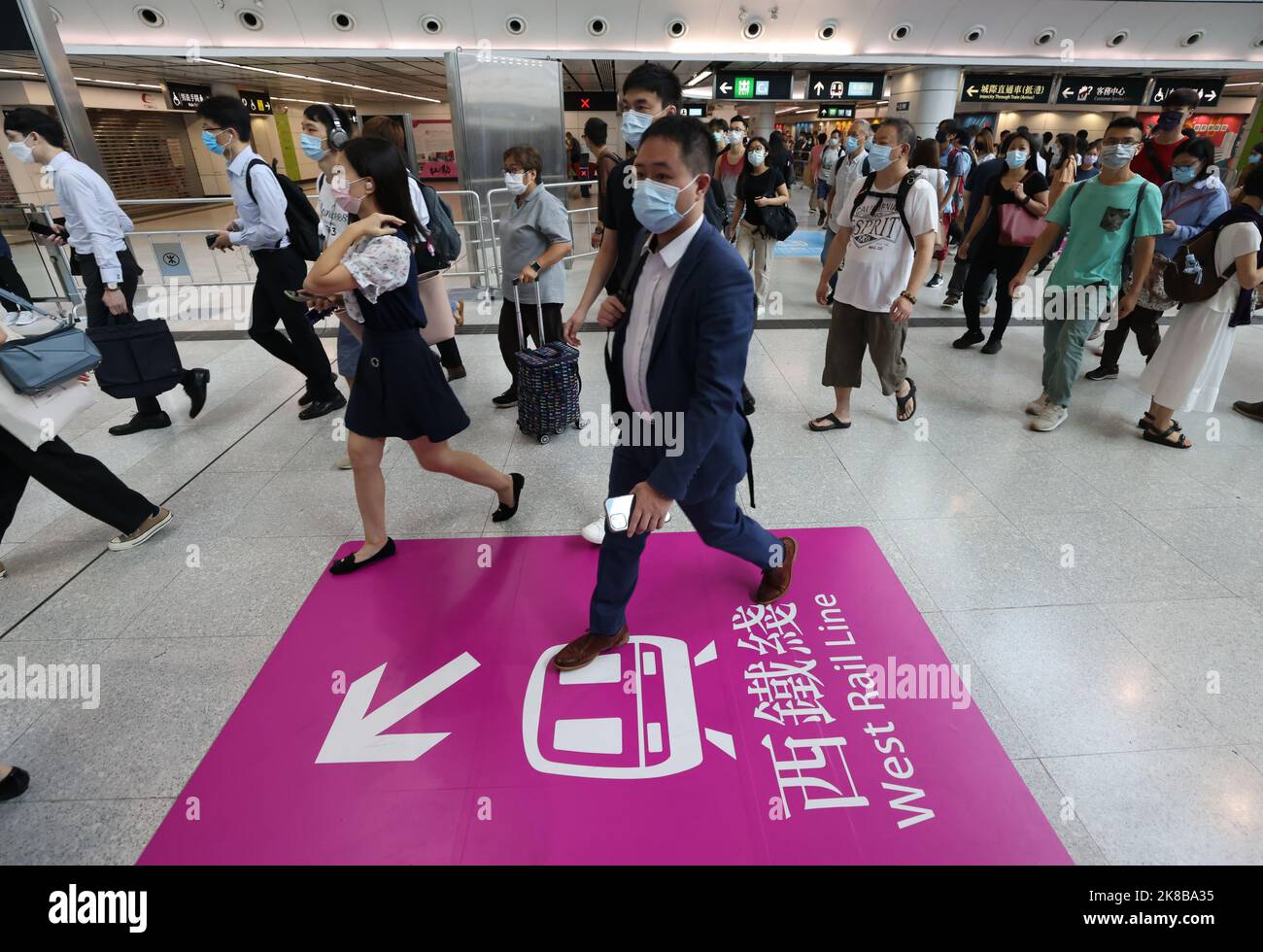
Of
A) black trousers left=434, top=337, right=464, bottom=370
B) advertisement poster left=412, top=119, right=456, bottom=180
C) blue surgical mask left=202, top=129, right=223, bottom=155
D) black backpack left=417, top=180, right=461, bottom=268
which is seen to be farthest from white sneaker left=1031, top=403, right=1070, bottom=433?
advertisement poster left=412, top=119, right=456, bottom=180

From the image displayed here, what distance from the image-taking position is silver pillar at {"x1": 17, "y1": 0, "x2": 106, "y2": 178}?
20.0 feet

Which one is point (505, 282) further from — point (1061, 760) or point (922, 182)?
point (1061, 760)

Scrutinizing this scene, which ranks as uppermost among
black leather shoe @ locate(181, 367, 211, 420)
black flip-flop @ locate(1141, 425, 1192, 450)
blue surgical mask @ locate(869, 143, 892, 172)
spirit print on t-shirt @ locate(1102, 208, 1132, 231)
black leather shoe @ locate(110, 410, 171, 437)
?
blue surgical mask @ locate(869, 143, 892, 172)

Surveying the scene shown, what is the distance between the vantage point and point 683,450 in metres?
1.72

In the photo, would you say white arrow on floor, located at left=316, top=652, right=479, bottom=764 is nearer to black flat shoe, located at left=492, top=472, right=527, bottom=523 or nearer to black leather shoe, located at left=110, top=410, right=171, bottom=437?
black flat shoe, located at left=492, top=472, right=527, bottom=523

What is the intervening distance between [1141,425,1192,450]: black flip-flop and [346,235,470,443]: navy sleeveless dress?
14.2 feet

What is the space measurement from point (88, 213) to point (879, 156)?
15.1 ft

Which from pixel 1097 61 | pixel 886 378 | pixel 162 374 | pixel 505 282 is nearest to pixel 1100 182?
pixel 886 378

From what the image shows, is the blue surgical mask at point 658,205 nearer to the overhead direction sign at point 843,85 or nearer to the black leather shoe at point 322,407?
the black leather shoe at point 322,407

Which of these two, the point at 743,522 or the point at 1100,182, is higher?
the point at 1100,182

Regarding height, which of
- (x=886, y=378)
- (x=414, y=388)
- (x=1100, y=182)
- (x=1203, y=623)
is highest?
(x=1100, y=182)

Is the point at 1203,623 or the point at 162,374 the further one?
the point at 162,374

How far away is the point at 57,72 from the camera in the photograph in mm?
6207

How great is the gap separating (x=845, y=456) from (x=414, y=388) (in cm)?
258
